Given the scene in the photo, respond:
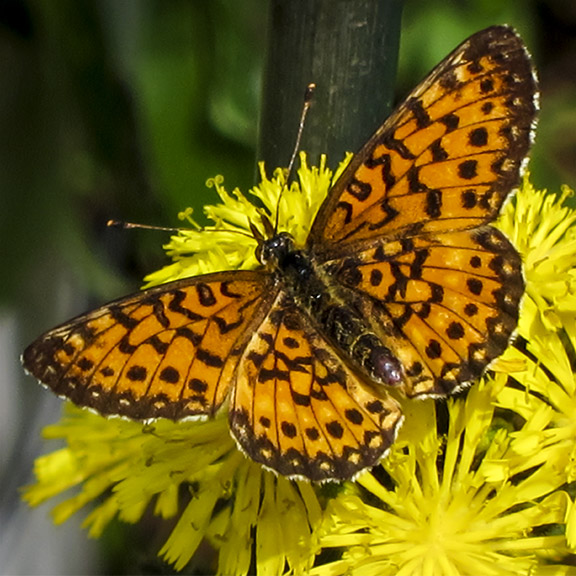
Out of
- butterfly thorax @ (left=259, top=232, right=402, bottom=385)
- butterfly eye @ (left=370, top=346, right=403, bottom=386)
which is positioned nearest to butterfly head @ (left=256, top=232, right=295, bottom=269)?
butterfly thorax @ (left=259, top=232, right=402, bottom=385)

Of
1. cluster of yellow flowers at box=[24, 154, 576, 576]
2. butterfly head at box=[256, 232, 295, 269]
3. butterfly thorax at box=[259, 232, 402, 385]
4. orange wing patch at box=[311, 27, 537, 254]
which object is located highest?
orange wing patch at box=[311, 27, 537, 254]

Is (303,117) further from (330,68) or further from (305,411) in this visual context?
(305,411)

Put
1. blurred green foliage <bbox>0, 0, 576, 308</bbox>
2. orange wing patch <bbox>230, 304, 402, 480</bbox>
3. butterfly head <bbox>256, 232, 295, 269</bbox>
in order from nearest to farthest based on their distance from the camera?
orange wing patch <bbox>230, 304, 402, 480</bbox>, butterfly head <bbox>256, 232, 295, 269</bbox>, blurred green foliage <bbox>0, 0, 576, 308</bbox>

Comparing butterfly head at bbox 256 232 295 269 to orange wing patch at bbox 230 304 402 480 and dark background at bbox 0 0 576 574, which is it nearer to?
orange wing patch at bbox 230 304 402 480

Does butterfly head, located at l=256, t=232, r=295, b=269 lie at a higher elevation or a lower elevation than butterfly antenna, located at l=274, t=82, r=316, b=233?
lower

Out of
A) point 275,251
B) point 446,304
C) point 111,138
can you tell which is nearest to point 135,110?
point 111,138

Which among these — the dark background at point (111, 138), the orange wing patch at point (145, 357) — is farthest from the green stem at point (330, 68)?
the dark background at point (111, 138)

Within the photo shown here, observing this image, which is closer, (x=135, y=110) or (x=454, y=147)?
(x=454, y=147)

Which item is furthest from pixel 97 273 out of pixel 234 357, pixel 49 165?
pixel 234 357
